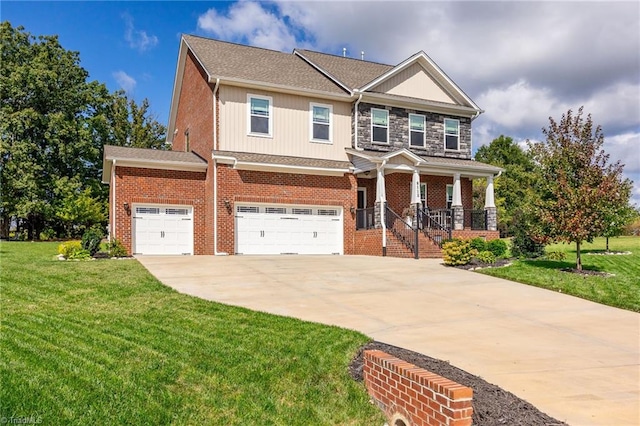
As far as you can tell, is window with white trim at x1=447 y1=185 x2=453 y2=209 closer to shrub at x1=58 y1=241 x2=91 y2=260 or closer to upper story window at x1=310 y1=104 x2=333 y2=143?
upper story window at x1=310 y1=104 x2=333 y2=143

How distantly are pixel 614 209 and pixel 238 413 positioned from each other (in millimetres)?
12523

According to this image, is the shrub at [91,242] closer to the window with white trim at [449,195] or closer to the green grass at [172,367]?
the green grass at [172,367]

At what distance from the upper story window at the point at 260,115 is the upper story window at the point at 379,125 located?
4.79 metres

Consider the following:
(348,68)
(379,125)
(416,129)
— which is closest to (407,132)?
(416,129)

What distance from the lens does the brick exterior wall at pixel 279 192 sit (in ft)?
63.7

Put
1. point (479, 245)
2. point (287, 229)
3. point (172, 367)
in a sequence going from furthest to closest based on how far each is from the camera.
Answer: point (287, 229) → point (479, 245) → point (172, 367)

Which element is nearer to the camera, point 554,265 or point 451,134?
point 554,265

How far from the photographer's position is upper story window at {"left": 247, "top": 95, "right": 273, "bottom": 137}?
2064cm

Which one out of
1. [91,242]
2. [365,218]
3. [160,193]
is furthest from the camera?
[365,218]

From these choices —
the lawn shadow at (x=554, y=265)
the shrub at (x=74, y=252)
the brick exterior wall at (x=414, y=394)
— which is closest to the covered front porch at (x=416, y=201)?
the lawn shadow at (x=554, y=265)

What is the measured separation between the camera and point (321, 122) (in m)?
22.1

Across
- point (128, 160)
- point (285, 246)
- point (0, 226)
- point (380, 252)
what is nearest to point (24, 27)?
point (0, 226)

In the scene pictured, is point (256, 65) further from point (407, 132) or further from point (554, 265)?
point (554, 265)

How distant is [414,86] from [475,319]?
17231mm
